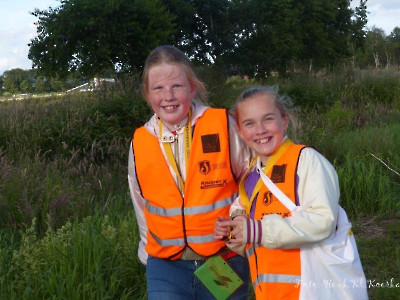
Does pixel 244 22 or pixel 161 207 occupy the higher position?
pixel 244 22

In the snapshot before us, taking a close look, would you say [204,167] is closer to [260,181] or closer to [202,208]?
[202,208]

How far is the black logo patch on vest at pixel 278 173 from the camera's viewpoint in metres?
2.44

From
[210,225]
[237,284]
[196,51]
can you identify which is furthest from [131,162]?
[196,51]

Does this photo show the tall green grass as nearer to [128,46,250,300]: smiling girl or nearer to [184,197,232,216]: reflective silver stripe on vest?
[128,46,250,300]: smiling girl

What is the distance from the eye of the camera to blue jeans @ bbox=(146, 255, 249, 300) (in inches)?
108

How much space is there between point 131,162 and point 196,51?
21.8 metres

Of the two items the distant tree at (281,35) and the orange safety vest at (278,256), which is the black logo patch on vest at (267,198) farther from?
the distant tree at (281,35)

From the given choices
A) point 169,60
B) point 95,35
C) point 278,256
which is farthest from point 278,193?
point 95,35

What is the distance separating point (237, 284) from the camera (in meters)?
2.81

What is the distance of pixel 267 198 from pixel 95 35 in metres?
15.1

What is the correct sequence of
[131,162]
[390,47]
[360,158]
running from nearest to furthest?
[131,162] → [360,158] → [390,47]

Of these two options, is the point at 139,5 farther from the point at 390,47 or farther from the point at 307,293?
the point at 390,47

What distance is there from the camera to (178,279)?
109 inches

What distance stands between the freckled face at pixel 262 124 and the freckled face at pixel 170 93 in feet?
1.16
